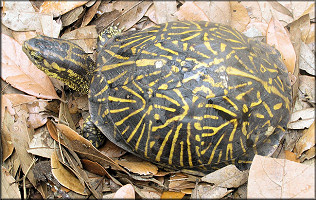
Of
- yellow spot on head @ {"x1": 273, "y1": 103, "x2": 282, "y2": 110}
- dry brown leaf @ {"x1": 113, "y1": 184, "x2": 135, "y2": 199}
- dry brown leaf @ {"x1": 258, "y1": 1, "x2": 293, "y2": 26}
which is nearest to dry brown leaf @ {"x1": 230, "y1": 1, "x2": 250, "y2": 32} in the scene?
dry brown leaf @ {"x1": 258, "y1": 1, "x2": 293, "y2": 26}

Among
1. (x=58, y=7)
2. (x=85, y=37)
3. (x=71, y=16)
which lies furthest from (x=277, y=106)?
(x=58, y=7)

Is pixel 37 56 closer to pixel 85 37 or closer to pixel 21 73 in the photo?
pixel 21 73

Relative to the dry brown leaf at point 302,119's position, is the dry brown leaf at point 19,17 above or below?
above

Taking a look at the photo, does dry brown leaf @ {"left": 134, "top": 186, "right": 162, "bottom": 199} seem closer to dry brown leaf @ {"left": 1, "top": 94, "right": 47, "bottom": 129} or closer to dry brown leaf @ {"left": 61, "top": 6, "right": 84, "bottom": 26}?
dry brown leaf @ {"left": 1, "top": 94, "right": 47, "bottom": 129}

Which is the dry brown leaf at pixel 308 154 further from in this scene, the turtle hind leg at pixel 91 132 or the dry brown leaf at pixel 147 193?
the turtle hind leg at pixel 91 132

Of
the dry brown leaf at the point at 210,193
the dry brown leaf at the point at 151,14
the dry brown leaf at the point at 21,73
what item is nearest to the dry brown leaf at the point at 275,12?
the dry brown leaf at the point at 151,14

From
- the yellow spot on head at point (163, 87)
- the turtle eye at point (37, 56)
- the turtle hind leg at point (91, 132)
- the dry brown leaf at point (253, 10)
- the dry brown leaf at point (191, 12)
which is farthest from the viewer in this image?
the dry brown leaf at point (253, 10)
